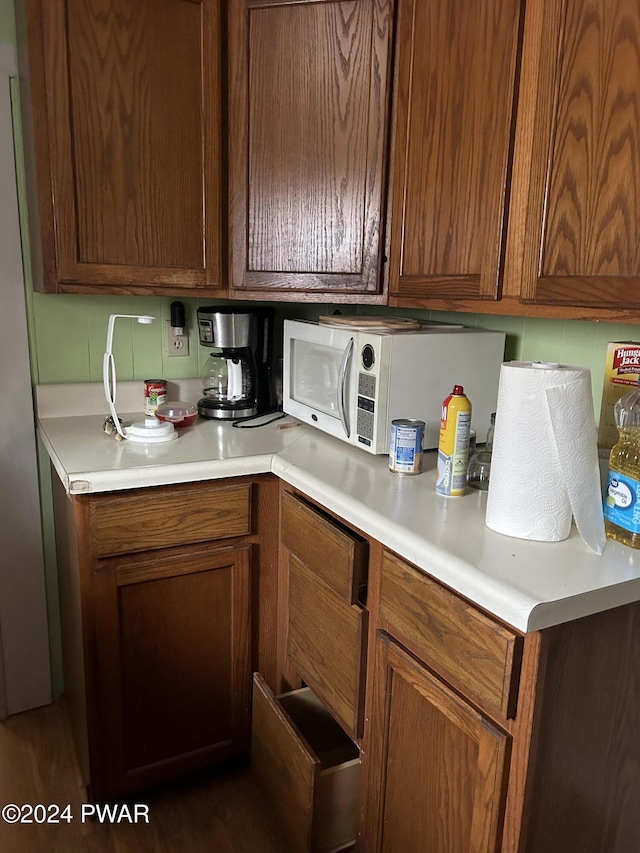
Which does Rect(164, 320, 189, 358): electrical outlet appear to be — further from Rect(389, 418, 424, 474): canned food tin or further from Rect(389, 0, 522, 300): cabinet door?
Rect(389, 418, 424, 474): canned food tin

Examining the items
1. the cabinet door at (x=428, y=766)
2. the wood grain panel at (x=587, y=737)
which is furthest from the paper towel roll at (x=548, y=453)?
the cabinet door at (x=428, y=766)

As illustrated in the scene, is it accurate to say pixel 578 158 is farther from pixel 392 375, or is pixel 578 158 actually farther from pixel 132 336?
pixel 132 336

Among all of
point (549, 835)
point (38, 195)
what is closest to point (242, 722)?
point (549, 835)

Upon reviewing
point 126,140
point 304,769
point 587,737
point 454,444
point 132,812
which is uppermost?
point 126,140

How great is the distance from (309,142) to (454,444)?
87 cm

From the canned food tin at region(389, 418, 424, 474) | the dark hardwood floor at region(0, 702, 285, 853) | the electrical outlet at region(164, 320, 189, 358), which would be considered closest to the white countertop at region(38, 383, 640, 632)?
the canned food tin at region(389, 418, 424, 474)

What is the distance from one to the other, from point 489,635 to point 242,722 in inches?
39.7

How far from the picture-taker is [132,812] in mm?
1655

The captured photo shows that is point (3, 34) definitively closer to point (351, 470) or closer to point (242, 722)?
point (351, 470)

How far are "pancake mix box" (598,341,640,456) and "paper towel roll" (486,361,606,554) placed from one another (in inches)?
9.5

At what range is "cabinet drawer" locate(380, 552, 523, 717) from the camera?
958 mm

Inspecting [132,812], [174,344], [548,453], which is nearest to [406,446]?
[548,453]

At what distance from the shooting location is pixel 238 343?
193 centimetres

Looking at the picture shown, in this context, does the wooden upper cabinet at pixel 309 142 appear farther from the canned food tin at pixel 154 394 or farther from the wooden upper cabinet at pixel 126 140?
the canned food tin at pixel 154 394
